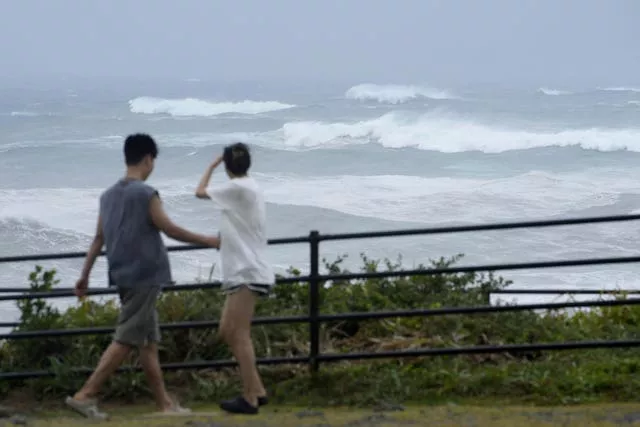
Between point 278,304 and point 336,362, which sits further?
point 278,304

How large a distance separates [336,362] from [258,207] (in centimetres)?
145

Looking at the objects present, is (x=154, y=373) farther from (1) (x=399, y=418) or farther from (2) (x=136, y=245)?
(1) (x=399, y=418)

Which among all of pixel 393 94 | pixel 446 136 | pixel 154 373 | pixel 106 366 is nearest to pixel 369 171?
pixel 446 136

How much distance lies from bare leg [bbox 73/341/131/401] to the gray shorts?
0.06 m

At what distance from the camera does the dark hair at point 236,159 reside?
206 inches

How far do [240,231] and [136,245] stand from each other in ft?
1.75

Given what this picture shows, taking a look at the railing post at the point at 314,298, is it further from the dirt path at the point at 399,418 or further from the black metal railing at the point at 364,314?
the dirt path at the point at 399,418

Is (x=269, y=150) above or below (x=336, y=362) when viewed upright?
above

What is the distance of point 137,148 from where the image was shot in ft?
17.4

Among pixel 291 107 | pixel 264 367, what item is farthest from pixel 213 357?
pixel 291 107

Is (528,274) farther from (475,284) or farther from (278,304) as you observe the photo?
(278,304)

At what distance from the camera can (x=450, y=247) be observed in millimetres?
22938

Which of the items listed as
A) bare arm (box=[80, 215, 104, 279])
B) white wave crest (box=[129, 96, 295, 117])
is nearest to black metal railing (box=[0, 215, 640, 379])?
bare arm (box=[80, 215, 104, 279])

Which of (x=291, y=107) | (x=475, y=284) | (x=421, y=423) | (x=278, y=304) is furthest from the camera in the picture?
(x=291, y=107)
